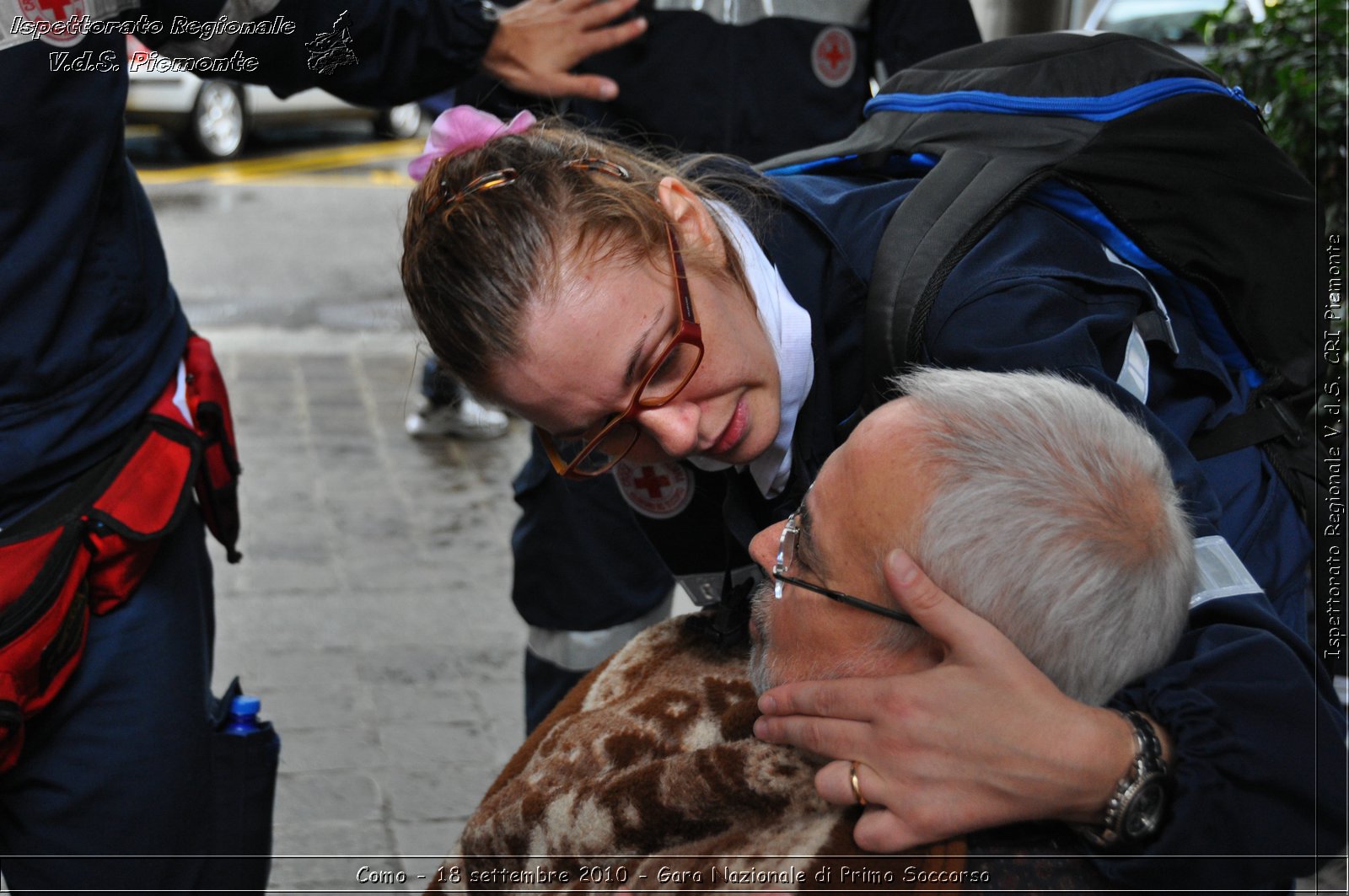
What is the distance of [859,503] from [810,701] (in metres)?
0.22

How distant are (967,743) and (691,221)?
80 cm

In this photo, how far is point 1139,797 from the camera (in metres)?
1.33

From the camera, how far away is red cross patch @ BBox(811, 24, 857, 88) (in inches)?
110

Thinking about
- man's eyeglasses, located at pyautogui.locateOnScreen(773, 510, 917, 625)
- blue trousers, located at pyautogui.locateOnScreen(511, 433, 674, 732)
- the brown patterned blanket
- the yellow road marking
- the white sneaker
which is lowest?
the yellow road marking

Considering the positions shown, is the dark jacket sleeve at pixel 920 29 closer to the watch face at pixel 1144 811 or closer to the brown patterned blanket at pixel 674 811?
the brown patterned blanket at pixel 674 811

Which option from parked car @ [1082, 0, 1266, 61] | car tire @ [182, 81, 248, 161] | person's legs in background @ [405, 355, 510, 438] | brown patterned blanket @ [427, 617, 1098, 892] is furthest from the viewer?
car tire @ [182, 81, 248, 161]

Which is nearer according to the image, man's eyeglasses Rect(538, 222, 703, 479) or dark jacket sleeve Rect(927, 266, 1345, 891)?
dark jacket sleeve Rect(927, 266, 1345, 891)

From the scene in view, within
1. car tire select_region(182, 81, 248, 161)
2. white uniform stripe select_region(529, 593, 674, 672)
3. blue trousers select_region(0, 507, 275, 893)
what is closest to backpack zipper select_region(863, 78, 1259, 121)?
blue trousers select_region(0, 507, 275, 893)

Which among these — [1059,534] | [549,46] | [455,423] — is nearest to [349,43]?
[549,46]

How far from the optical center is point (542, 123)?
1947 millimetres

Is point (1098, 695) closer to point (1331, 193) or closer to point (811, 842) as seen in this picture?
point (811, 842)

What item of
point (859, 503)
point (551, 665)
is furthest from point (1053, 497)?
point (551, 665)

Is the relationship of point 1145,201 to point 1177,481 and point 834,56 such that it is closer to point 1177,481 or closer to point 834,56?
point 1177,481

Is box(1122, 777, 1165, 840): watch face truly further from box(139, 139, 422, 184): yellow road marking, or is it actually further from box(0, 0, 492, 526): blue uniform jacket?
box(139, 139, 422, 184): yellow road marking
